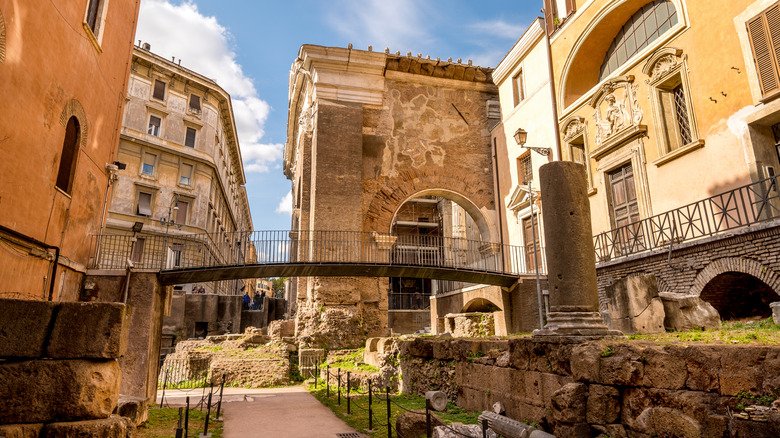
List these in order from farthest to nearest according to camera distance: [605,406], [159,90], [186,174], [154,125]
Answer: [186,174] < [159,90] < [154,125] < [605,406]

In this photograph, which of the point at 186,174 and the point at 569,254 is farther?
the point at 186,174

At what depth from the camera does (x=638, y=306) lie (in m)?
7.57

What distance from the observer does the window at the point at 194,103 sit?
31.5 m

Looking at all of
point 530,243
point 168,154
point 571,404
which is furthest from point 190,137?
point 571,404

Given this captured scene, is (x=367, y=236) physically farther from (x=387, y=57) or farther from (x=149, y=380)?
(x=149, y=380)

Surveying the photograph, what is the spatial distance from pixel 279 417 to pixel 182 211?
23.9 metres

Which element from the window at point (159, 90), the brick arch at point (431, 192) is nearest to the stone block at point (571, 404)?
the brick arch at point (431, 192)

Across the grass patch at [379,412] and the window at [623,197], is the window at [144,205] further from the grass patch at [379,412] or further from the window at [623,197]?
the window at [623,197]

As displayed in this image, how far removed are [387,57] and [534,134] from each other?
6439 millimetres

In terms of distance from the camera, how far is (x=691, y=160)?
37.3 ft

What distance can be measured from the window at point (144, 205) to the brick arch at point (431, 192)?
656 inches

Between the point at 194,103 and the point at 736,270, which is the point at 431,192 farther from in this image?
the point at 194,103

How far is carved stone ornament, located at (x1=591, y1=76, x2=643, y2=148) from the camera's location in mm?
13102

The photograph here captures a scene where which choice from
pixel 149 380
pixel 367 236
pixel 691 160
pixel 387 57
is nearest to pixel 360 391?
pixel 149 380
